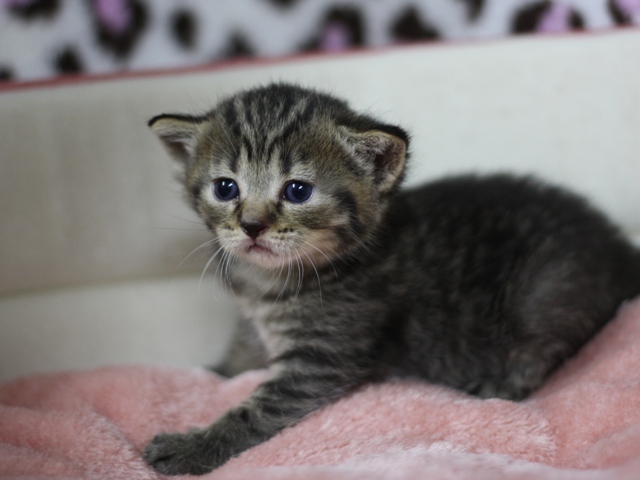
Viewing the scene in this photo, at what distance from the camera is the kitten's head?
1.42 meters

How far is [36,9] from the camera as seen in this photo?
6.52 ft

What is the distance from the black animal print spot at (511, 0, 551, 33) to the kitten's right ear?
134 cm

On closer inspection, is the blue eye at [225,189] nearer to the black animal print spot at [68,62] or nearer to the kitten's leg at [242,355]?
the kitten's leg at [242,355]

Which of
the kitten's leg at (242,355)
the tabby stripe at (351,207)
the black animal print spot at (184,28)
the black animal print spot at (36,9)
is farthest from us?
the black animal print spot at (184,28)

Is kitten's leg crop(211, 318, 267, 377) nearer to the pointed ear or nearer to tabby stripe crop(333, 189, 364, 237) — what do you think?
tabby stripe crop(333, 189, 364, 237)

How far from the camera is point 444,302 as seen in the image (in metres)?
1.66

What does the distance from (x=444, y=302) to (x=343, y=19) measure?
1.13m

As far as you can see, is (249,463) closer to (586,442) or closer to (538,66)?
(586,442)

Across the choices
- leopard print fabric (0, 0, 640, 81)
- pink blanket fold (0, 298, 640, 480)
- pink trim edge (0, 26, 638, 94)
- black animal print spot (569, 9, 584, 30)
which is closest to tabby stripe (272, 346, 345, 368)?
pink blanket fold (0, 298, 640, 480)

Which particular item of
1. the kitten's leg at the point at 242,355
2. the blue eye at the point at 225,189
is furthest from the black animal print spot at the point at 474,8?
the kitten's leg at the point at 242,355

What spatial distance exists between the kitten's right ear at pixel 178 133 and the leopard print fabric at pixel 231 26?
0.57 m

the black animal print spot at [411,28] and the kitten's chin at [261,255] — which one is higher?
the black animal print spot at [411,28]

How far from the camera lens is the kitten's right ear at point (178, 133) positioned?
1.56 meters

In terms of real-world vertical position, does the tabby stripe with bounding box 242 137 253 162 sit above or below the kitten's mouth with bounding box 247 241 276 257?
above
